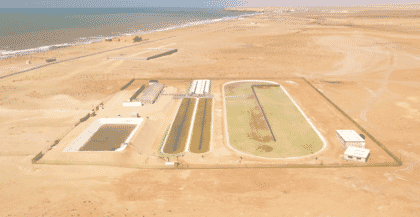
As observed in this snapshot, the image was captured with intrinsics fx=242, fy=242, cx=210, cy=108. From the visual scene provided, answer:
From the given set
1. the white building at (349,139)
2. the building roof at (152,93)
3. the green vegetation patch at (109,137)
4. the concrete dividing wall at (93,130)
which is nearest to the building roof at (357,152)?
the white building at (349,139)

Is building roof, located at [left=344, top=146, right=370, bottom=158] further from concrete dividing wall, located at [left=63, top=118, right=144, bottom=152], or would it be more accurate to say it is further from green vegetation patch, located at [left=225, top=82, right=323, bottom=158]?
concrete dividing wall, located at [left=63, top=118, right=144, bottom=152]

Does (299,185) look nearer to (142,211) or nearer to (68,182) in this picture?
(142,211)

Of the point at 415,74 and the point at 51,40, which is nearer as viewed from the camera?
the point at 415,74

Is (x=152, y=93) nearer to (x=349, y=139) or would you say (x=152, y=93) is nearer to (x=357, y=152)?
(x=349, y=139)

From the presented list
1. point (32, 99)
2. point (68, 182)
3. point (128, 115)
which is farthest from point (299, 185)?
point (32, 99)

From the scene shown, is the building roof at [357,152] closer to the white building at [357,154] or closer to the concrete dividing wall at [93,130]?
the white building at [357,154]
